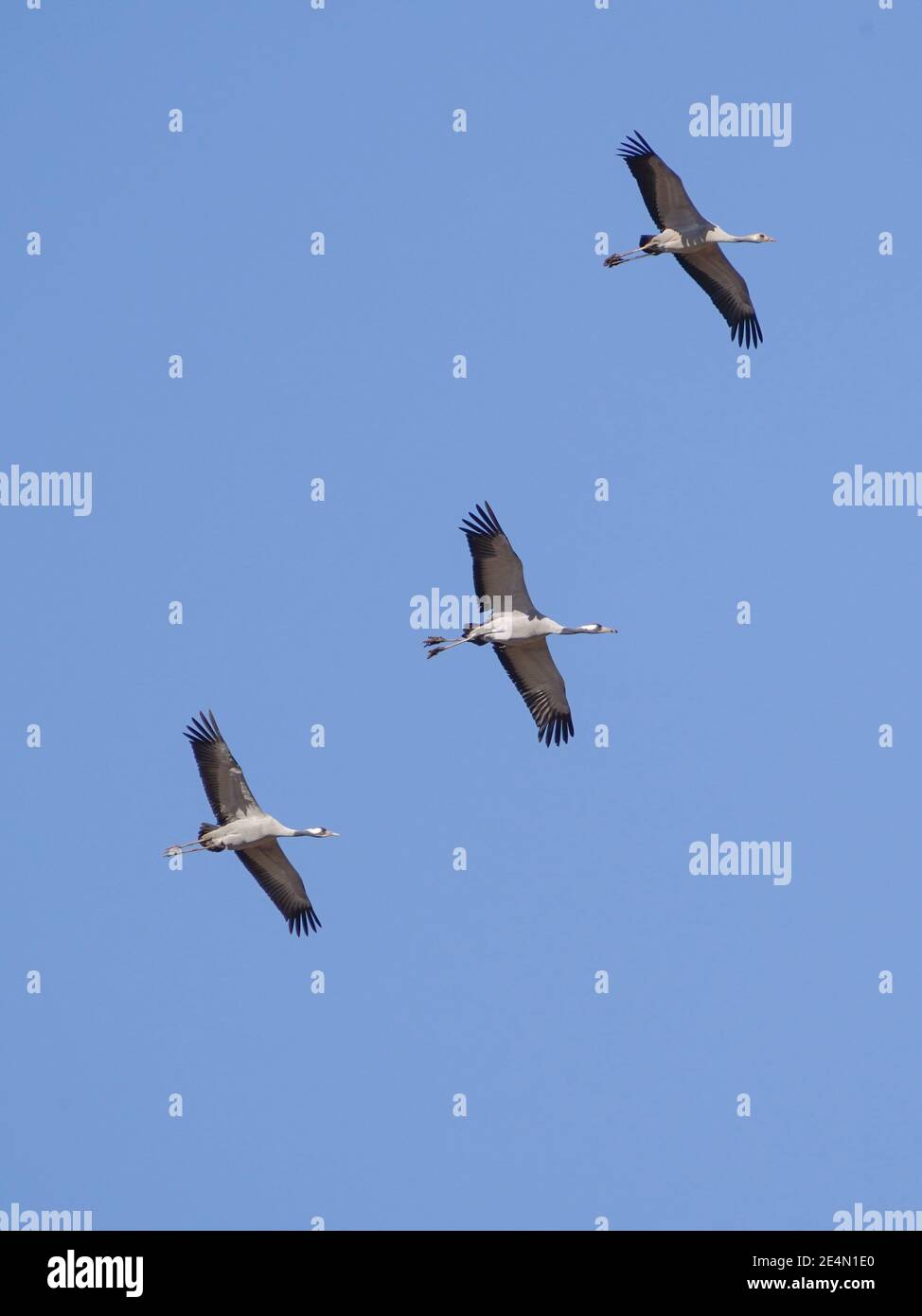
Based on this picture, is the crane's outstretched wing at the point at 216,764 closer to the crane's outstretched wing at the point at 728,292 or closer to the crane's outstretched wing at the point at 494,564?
the crane's outstretched wing at the point at 494,564

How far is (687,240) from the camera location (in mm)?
41594

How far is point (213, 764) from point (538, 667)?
5.45 m

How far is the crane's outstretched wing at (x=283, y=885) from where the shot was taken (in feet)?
137

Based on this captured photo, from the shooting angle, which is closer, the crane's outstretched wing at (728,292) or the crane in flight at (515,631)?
the crane in flight at (515,631)

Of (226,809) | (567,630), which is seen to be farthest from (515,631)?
(226,809)

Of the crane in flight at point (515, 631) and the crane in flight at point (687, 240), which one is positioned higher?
the crane in flight at point (687, 240)

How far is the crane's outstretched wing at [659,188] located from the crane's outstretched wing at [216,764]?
1103cm

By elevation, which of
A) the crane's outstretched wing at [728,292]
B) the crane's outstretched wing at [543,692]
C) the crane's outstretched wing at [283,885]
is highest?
the crane's outstretched wing at [728,292]

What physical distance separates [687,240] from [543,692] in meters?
7.81

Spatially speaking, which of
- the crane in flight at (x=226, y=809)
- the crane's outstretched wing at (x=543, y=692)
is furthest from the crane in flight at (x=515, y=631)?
the crane in flight at (x=226, y=809)
